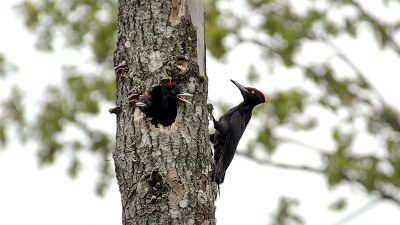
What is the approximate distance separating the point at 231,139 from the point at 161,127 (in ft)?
7.20

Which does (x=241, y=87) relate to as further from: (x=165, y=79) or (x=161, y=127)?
(x=161, y=127)

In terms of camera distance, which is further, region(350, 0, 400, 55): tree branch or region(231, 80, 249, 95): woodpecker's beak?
region(350, 0, 400, 55): tree branch

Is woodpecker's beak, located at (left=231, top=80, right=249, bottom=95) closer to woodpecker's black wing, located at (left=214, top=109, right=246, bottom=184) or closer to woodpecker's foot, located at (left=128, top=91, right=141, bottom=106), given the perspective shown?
woodpecker's black wing, located at (left=214, top=109, right=246, bottom=184)

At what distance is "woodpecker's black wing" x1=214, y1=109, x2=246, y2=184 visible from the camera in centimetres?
666

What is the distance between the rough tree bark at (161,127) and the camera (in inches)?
184

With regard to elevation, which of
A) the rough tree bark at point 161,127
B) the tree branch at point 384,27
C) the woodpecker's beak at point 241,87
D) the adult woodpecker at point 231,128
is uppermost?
the tree branch at point 384,27

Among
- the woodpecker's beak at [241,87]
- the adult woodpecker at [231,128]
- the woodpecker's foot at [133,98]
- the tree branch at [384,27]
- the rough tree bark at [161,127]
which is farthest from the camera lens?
the tree branch at [384,27]

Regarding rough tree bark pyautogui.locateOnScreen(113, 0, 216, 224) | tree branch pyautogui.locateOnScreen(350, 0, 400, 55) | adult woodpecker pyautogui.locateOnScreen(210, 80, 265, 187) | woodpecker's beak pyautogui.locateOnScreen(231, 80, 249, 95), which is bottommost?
rough tree bark pyautogui.locateOnScreen(113, 0, 216, 224)

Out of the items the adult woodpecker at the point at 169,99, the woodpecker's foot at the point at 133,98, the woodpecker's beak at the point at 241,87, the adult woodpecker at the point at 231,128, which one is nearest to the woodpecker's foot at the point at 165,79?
the adult woodpecker at the point at 169,99

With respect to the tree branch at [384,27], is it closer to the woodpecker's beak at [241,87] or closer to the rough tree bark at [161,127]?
the woodpecker's beak at [241,87]

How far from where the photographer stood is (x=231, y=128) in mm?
7293

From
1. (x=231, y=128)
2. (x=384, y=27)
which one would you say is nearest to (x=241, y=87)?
(x=231, y=128)

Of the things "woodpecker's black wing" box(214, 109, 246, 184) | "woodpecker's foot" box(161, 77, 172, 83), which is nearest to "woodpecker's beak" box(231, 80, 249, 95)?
"woodpecker's black wing" box(214, 109, 246, 184)

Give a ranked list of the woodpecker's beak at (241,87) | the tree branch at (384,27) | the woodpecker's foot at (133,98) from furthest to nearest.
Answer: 1. the tree branch at (384,27)
2. the woodpecker's beak at (241,87)
3. the woodpecker's foot at (133,98)
